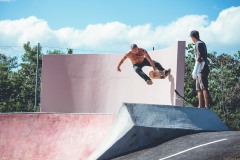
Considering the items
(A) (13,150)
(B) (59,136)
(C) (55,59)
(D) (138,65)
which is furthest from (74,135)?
(C) (55,59)

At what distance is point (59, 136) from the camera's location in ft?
32.0

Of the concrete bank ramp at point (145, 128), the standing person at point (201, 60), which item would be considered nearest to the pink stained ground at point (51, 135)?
the concrete bank ramp at point (145, 128)

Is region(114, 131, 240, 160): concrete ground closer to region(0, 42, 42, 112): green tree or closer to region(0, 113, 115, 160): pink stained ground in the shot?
region(0, 113, 115, 160): pink stained ground

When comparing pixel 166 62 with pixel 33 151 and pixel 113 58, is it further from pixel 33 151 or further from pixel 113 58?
pixel 33 151

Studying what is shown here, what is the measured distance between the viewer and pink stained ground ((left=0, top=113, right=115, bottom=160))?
29.6 ft

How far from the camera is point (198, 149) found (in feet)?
19.7

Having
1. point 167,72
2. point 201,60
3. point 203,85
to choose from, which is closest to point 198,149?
point 203,85

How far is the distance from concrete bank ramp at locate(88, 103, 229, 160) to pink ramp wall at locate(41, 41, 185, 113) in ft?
17.3

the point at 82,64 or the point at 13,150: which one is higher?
the point at 82,64

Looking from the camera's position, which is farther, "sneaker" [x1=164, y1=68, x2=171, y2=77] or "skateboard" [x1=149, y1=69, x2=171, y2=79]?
"skateboard" [x1=149, y1=69, x2=171, y2=79]

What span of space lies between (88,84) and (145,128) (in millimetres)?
7664

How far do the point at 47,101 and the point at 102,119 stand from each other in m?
5.69

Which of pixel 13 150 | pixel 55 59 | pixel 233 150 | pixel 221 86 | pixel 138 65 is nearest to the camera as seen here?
pixel 233 150

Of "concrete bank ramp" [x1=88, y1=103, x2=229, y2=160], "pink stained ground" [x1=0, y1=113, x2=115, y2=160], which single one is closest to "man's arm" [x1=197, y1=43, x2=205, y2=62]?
"concrete bank ramp" [x1=88, y1=103, x2=229, y2=160]
